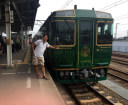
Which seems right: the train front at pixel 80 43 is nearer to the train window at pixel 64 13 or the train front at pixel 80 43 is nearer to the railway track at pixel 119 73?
the train window at pixel 64 13

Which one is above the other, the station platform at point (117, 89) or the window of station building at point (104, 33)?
the window of station building at point (104, 33)

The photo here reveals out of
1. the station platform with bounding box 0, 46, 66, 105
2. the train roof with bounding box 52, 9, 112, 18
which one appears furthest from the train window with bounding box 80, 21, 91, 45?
the station platform with bounding box 0, 46, 66, 105

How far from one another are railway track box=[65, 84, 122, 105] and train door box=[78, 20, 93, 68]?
1.11 meters

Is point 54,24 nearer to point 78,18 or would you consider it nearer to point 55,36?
point 55,36

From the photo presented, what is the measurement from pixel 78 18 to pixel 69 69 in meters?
1.92

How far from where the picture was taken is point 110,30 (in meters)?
6.14

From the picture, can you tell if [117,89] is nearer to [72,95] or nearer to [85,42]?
[72,95]

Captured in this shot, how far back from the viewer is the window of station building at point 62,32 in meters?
5.65

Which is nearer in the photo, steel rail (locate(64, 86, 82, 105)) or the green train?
steel rail (locate(64, 86, 82, 105))

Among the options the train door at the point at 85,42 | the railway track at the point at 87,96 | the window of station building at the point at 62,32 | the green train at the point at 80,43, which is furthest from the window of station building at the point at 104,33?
the railway track at the point at 87,96

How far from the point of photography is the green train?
5719 mm

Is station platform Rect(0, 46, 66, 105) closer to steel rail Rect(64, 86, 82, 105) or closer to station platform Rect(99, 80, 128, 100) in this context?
steel rail Rect(64, 86, 82, 105)

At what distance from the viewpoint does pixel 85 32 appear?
5902 millimetres

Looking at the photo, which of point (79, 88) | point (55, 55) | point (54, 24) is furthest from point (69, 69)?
point (54, 24)
